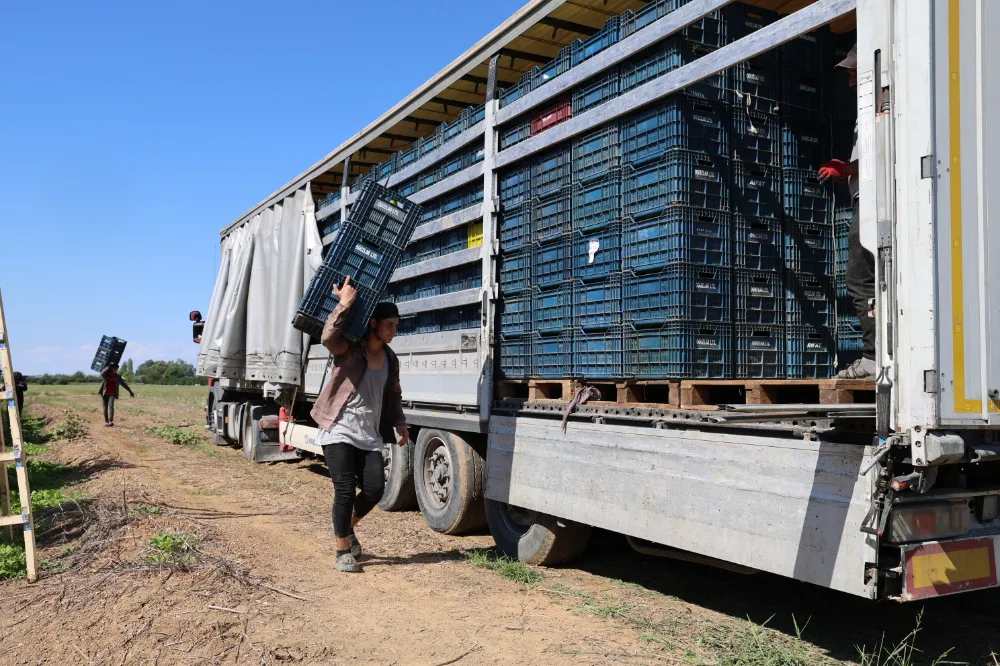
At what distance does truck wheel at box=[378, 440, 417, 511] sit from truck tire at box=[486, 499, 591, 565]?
6.03ft

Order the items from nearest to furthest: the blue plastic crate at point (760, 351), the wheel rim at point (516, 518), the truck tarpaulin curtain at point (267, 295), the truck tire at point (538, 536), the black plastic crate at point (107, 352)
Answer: the blue plastic crate at point (760, 351) → the truck tire at point (538, 536) → the wheel rim at point (516, 518) → the truck tarpaulin curtain at point (267, 295) → the black plastic crate at point (107, 352)

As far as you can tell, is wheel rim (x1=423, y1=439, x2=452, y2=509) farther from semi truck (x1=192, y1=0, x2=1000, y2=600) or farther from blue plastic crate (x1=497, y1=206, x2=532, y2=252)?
blue plastic crate (x1=497, y1=206, x2=532, y2=252)

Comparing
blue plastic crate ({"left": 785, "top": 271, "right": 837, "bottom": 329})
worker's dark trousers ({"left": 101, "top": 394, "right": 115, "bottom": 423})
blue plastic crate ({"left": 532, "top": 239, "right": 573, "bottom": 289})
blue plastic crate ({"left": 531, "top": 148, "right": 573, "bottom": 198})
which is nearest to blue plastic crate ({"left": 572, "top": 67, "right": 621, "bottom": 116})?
blue plastic crate ({"left": 531, "top": 148, "right": 573, "bottom": 198})

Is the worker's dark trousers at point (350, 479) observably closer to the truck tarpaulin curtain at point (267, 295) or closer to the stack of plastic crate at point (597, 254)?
the stack of plastic crate at point (597, 254)

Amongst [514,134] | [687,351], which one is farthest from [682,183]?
[514,134]

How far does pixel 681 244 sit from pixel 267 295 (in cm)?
850

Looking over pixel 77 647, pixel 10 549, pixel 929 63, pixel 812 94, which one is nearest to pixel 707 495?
pixel 929 63

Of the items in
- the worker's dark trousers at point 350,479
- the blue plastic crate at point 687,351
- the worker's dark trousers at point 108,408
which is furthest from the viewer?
the worker's dark trousers at point 108,408

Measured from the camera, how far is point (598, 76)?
5.67m

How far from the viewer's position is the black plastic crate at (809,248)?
17.6 feet

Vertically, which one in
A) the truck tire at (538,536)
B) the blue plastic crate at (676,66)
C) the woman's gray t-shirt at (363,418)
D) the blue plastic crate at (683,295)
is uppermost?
the blue plastic crate at (676,66)

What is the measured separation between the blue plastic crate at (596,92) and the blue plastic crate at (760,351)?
1.82 metres

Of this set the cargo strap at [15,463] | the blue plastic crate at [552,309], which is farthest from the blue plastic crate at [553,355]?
the cargo strap at [15,463]

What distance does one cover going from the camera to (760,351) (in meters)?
5.14
